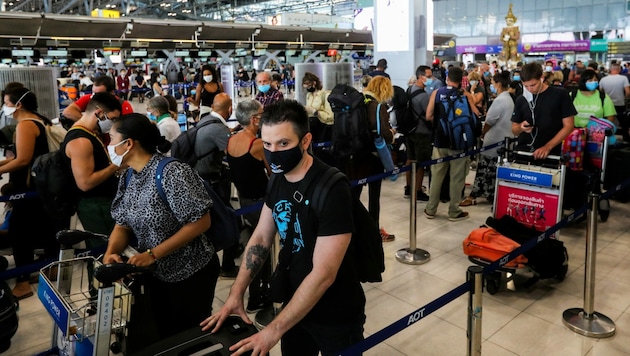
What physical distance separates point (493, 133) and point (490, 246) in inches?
108

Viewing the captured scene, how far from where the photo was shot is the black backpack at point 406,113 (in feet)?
23.1

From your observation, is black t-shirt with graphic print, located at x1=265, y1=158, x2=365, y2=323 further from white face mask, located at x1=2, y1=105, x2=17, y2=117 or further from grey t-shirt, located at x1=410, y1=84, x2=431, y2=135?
grey t-shirt, located at x1=410, y1=84, x2=431, y2=135

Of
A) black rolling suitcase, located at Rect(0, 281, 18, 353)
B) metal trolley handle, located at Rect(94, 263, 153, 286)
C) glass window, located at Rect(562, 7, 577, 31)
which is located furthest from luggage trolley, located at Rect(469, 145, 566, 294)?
glass window, located at Rect(562, 7, 577, 31)

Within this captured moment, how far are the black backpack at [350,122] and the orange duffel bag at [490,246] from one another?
1.41 m

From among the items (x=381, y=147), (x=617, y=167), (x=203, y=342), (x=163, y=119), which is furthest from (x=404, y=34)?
(x=203, y=342)

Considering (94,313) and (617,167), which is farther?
(617,167)

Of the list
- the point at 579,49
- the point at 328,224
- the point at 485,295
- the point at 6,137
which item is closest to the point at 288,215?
the point at 328,224

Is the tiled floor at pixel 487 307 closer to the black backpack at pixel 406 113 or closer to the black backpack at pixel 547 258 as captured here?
the black backpack at pixel 547 258

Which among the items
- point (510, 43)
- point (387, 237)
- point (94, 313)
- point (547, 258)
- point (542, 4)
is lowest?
point (387, 237)

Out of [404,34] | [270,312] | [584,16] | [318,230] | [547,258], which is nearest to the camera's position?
[318,230]

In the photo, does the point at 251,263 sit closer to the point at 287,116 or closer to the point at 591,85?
the point at 287,116

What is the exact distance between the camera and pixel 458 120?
6.07 meters

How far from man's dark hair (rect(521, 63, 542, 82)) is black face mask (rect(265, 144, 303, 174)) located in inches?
152

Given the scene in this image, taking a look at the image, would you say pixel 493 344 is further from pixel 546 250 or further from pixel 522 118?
pixel 522 118
